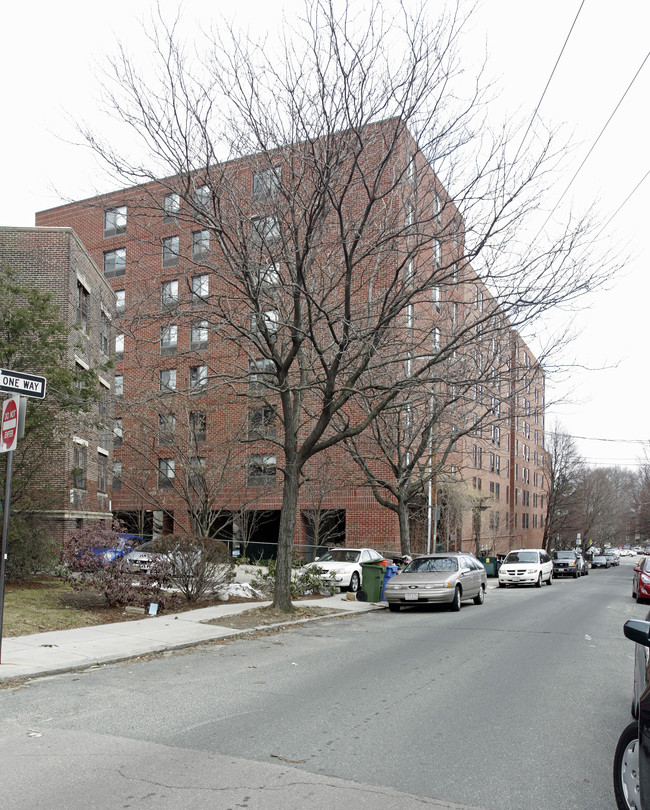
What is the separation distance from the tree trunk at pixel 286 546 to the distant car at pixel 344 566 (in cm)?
551

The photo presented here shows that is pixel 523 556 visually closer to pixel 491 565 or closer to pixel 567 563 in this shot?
pixel 491 565

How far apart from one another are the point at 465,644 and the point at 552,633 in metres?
2.68

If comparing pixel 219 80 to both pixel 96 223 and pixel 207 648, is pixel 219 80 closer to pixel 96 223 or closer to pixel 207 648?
pixel 207 648

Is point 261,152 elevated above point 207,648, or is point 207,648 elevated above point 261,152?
point 261,152

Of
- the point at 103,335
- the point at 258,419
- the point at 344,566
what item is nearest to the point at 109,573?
the point at 344,566

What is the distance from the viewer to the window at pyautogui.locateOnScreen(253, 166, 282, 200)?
13.7 m

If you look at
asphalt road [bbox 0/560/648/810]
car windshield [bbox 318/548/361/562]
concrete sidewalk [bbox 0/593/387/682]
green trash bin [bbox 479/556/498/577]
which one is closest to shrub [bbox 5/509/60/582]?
concrete sidewalk [bbox 0/593/387/682]

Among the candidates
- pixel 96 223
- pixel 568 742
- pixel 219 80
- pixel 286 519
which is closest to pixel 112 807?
pixel 568 742

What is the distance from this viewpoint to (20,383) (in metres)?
9.05

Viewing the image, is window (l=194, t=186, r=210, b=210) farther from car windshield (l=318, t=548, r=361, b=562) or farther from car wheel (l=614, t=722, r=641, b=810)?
car windshield (l=318, t=548, r=361, b=562)

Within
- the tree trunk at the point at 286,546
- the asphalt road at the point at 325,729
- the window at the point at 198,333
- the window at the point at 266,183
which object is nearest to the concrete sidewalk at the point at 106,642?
the asphalt road at the point at 325,729

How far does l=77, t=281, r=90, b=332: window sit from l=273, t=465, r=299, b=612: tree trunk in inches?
457

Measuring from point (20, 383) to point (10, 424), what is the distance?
58 centimetres

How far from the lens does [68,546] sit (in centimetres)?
1420
